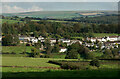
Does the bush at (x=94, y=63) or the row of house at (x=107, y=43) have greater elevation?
the bush at (x=94, y=63)

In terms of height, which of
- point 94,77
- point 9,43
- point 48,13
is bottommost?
point 9,43

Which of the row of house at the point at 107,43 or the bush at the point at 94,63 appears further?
the row of house at the point at 107,43

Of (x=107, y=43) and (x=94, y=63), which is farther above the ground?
(x=94, y=63)

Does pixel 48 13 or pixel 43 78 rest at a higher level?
pixel 48 13

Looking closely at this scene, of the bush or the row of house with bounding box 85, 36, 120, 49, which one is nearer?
the bush

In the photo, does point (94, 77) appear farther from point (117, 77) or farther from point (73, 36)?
point (73, 36)

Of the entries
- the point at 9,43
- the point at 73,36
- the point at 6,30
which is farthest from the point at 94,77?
the point at 6,30

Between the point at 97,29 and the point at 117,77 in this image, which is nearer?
the point at 117,77

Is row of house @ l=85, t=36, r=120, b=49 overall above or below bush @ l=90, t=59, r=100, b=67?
below

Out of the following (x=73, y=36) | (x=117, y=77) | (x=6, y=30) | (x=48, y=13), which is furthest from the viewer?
(x=48, y=13)

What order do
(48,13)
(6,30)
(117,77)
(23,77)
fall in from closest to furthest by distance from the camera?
(117,77)
(23,77)
(6,30)
(48,13)

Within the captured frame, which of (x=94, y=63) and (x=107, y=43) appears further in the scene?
(x=107, y=43)
